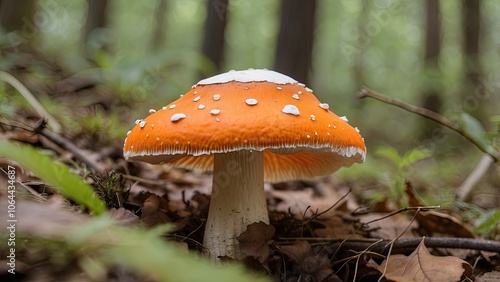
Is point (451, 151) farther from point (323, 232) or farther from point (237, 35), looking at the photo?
point (237, 35)

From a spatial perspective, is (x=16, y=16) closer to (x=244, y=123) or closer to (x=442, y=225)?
(x=244, y=123)

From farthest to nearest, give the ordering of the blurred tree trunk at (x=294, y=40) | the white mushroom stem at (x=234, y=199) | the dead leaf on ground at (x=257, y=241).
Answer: the blurred tree trunk at (x=294, y=40) < the white mushroom stem at (x=234, y=199) < the dead leaf on ground at (x=257, y=241)

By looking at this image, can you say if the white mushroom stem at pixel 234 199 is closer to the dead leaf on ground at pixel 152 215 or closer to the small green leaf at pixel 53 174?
the dead leaf on ground at pixel 152 215

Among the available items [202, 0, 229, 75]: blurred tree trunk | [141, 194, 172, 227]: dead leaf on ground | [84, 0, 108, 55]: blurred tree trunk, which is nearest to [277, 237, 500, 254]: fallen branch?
[141, 194, 172, 227]: dead leaf on ground

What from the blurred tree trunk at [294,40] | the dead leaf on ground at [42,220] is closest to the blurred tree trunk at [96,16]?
the blurred tree trunk at [294,40]

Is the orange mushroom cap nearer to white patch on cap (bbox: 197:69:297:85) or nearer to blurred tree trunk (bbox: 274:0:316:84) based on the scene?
white patch on cap (bbox: 197:69:297:85)

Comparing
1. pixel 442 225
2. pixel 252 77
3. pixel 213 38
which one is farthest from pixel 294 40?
pixel 252 77

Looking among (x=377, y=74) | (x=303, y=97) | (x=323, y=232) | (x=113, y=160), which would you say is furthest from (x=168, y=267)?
(x=377, y=74)
